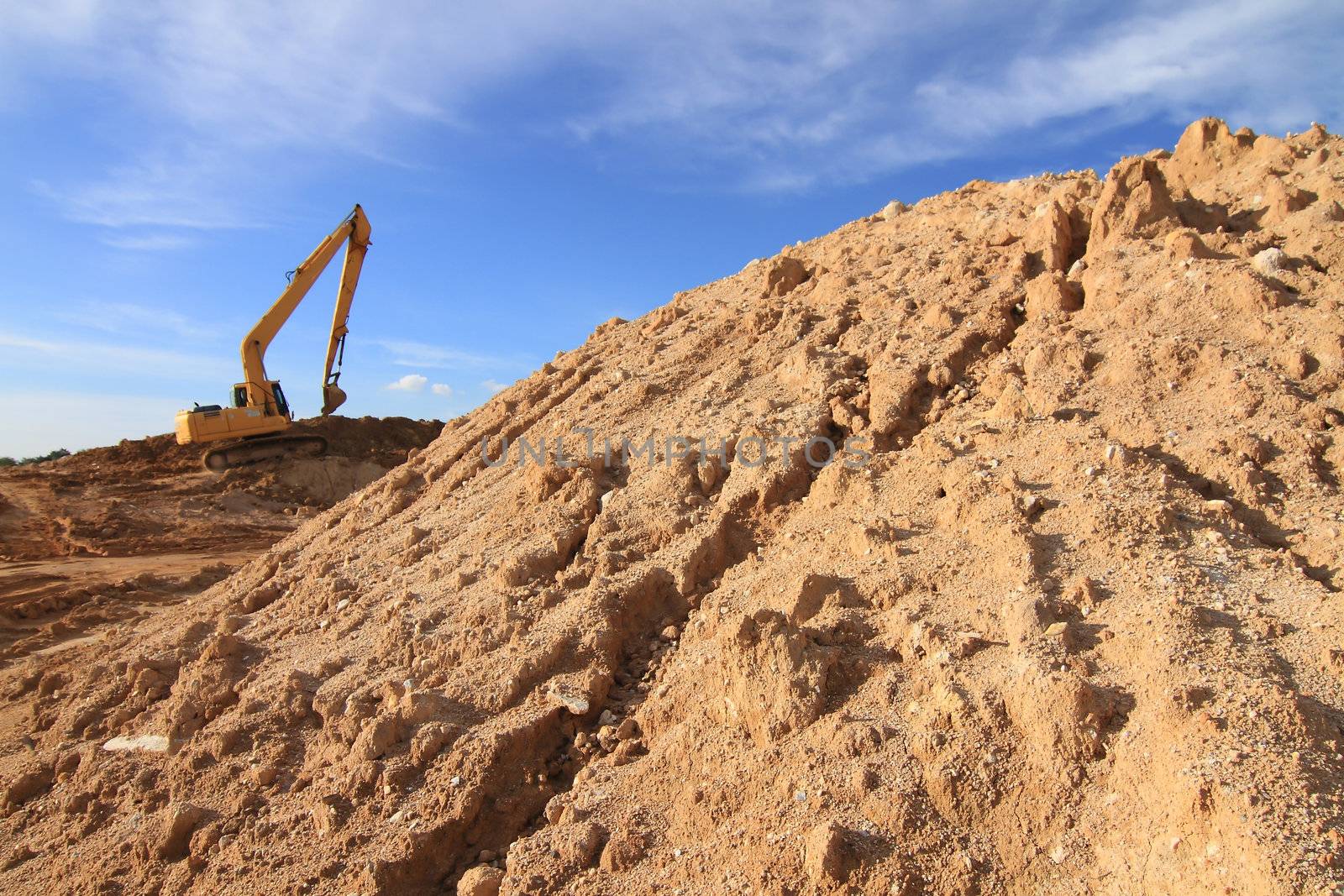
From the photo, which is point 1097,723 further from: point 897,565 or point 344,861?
point 344,861

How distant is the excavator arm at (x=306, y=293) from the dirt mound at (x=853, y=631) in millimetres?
11451

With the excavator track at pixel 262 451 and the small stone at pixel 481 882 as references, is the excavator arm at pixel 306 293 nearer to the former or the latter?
Answer: the excavator track at pixel 262 451

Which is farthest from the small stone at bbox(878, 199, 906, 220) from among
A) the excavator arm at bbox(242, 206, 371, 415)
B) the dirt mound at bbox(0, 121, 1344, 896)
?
the excavator arm at bbox(242, 206, 371, 415)

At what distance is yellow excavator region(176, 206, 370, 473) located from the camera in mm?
16219

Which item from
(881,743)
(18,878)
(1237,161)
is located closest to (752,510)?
(881,743)

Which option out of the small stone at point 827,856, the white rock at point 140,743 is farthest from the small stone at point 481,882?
the white rock at point 140,743

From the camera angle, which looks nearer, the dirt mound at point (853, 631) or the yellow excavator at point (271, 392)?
the dirt mound at point (853, 631)

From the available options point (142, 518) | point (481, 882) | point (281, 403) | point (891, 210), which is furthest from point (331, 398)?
point (481, 882)

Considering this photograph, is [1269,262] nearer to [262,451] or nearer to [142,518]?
[142,518]

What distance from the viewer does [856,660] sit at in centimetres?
321

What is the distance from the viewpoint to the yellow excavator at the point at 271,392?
16.2 meters

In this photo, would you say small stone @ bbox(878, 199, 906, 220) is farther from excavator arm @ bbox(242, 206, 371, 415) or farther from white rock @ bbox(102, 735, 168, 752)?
excavator arm @ bbox(242, 206, 371, 415)

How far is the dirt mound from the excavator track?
11420 mm

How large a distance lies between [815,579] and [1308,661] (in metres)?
1.66
